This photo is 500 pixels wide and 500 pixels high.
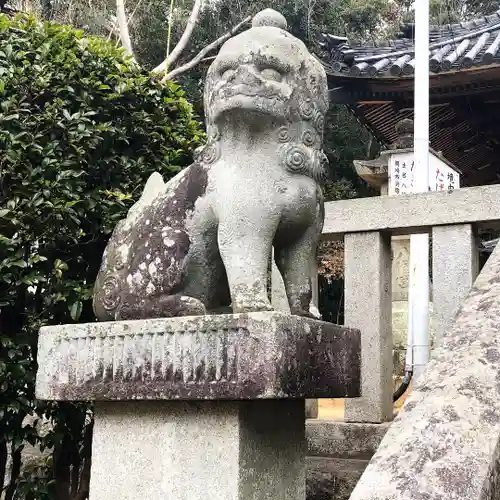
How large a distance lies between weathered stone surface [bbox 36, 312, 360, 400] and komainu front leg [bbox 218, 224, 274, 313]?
→ 0.15 meters

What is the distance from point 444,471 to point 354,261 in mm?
2115

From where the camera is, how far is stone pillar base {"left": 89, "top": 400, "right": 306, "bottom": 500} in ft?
6.81

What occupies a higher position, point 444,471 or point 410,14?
point 410,14

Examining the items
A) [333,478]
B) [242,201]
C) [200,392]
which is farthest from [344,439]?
[242,201]

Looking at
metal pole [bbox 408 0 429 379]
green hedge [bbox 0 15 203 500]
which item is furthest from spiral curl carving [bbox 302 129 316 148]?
metal pole [bbox 408 0 429 379]

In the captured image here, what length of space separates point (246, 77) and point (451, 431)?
1.30 meters

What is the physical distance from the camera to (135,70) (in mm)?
3703

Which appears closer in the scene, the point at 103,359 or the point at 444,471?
the point at 444,471

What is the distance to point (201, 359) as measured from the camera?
2.03 meters

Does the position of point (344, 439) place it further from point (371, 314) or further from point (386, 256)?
point (386, 256)

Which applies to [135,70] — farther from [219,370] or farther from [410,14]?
[410,14]

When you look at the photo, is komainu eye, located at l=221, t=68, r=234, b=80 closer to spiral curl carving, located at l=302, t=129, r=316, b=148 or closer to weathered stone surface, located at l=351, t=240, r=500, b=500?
spiral curl carving, located at l=302, t=129, r=316, b=148

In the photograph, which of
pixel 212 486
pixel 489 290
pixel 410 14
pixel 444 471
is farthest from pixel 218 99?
pixel 410 14

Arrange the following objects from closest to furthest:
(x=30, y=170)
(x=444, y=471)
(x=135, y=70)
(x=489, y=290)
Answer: (x=444, y=471)
(x=489, y=290)
(x=30, y=170)
(x=135, y=70)
